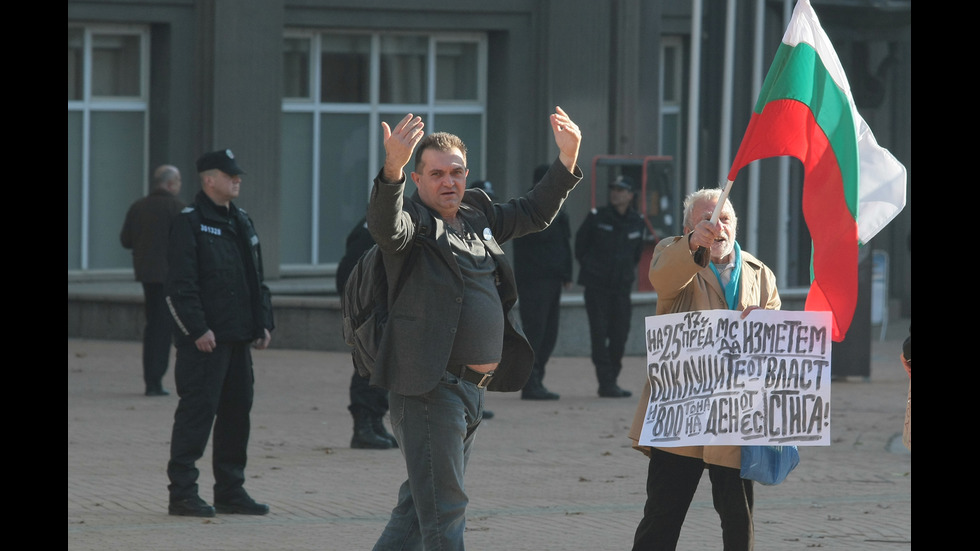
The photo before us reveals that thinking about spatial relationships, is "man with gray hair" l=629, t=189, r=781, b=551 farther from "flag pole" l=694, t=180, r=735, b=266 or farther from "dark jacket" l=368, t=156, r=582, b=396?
"dark jacket" l=368, t=156, r=582, b=396

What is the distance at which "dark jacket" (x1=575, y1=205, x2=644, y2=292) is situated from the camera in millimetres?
13297

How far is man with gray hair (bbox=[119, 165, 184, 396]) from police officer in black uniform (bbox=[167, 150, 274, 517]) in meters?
4.85

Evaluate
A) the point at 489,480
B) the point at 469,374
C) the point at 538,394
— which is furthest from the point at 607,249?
the point at 469,374

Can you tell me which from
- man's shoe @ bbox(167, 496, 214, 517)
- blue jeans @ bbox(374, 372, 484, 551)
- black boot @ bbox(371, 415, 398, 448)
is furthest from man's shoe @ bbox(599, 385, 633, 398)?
blue jeans @ bbox(374, 372, 484, 551)

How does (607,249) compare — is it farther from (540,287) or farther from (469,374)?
(469,374)

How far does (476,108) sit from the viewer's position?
22453mm

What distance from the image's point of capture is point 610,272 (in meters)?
13.3

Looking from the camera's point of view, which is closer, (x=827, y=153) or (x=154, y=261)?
(x=827, y=153)

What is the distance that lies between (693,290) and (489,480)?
3.78 metres

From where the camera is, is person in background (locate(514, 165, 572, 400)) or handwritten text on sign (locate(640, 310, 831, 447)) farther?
person in background (locate(514, 165, 572, 400))

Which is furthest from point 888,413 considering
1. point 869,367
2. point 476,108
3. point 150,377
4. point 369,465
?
point 476,108

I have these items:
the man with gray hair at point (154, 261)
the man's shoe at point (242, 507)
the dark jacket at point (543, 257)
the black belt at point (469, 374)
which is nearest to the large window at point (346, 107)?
the man with gray hair at point (154, 261)
